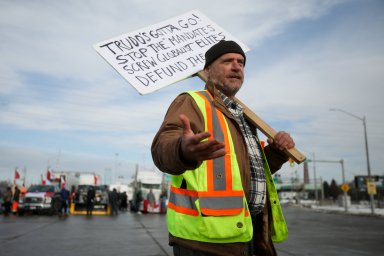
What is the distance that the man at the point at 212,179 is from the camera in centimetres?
168

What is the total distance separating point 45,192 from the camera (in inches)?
946

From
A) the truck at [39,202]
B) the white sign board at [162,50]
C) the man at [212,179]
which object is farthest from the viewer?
the truck at [39,202]

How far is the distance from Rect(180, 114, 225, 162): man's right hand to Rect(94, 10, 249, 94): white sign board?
3.94ft

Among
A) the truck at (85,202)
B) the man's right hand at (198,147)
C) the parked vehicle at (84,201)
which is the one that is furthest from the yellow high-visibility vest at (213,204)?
the parked vehicle at (84,201)

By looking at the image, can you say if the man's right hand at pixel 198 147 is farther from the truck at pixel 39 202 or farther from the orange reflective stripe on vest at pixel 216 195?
the truck at pixel 39 202

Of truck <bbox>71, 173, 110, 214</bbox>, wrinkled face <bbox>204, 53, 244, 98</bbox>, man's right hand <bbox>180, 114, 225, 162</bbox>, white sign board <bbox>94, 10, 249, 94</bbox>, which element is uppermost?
white sign board <bbox>94, 10, 249, 94</bbox>

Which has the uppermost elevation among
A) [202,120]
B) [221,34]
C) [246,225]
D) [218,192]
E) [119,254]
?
[221,34]

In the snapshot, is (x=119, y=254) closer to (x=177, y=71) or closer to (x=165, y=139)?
(x=177, y=71)

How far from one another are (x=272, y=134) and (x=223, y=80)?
1.63ft

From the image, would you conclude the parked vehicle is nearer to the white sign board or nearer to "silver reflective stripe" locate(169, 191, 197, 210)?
the white sign board

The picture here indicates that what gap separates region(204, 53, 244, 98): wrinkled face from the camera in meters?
2.41

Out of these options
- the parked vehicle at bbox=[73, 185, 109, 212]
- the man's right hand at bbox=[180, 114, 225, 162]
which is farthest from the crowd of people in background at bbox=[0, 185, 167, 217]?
the man's right hand at bbox=[180, 114, 225, 162]

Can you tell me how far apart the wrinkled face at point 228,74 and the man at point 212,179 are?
0.13 feet

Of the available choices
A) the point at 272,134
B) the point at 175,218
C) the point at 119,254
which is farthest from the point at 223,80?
the point at 119,254
